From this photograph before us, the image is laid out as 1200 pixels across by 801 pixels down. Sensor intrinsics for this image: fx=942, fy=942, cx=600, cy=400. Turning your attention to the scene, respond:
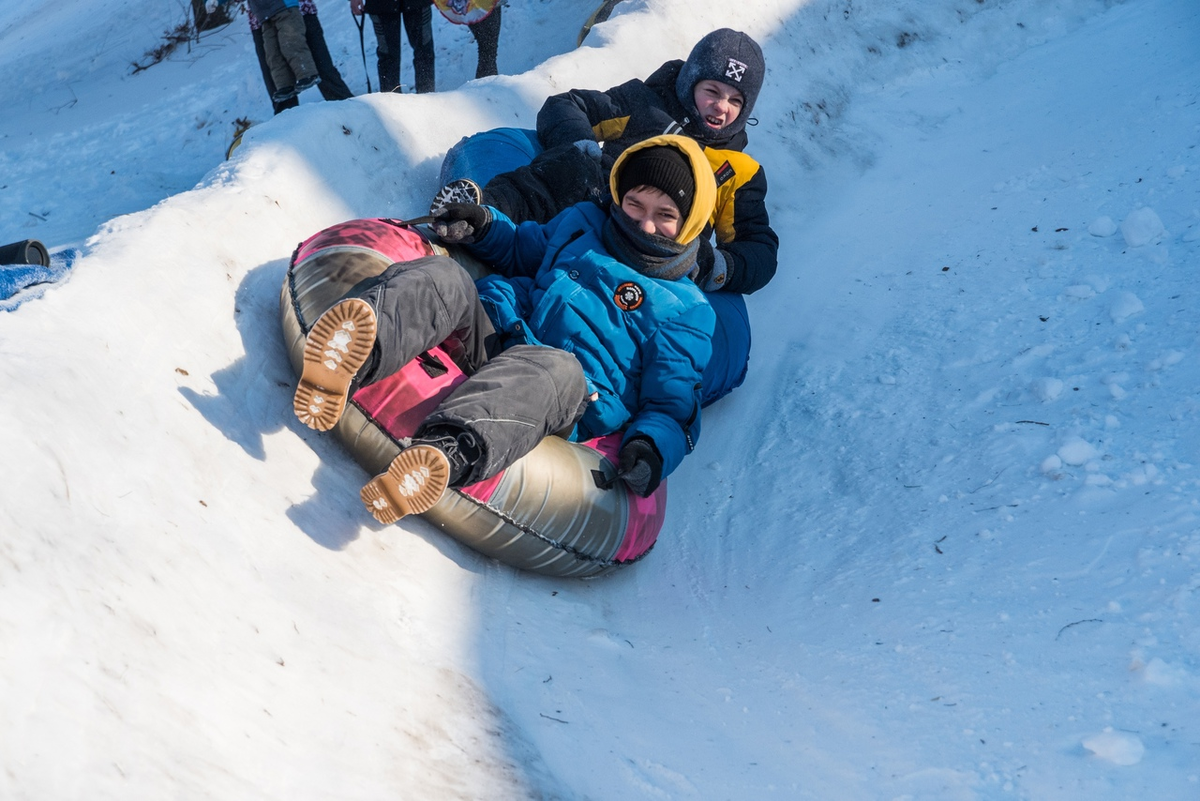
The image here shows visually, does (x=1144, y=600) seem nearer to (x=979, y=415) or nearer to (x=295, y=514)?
(x=979, y=415)

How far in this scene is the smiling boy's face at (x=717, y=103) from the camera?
137 inches

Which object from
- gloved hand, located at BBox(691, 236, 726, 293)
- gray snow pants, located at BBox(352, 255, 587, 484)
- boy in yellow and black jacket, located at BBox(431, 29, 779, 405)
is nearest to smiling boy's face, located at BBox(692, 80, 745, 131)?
boy in yellow and black jacket, located at BBox(431, 29, 779, 405)

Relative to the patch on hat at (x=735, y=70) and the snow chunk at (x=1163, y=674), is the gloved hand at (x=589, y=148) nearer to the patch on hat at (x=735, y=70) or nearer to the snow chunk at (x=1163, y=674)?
the patch on hat at (x=735, y=70)

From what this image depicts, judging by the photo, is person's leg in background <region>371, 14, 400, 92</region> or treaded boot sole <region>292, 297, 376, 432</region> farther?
person's leg in background <region>371, 14, 400, 92</region>

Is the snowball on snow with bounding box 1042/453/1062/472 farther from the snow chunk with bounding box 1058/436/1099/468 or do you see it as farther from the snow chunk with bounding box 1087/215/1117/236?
the snow chunk with bounding box 1087/215/1117/236

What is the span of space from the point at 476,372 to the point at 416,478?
0.39 meters

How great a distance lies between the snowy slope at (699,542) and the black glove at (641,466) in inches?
12.4

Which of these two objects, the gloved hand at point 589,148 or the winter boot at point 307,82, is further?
the winter boot at point 307,82

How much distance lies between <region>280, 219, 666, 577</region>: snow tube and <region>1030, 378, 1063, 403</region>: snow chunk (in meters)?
1.24

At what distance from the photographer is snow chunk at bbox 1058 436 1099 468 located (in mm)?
2490

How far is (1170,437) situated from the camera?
8.09 ft

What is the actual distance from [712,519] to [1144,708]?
52.1 inches

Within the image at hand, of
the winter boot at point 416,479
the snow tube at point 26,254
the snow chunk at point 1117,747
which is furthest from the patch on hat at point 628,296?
the snow chunk at point 1117,747

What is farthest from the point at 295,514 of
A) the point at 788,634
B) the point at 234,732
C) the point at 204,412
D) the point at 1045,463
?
the point at 1045,463
